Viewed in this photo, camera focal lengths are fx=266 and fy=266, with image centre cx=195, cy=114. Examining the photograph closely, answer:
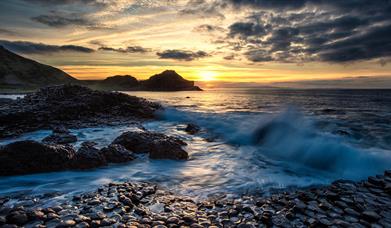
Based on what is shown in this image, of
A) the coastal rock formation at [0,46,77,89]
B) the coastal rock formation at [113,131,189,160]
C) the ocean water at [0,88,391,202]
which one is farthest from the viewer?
the coastal rock formation at [0,46,77,89]

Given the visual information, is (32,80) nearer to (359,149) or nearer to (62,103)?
(62,103)

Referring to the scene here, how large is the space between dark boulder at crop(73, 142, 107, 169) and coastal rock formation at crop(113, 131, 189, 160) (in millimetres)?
1635

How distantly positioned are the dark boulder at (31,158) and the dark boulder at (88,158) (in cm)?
22

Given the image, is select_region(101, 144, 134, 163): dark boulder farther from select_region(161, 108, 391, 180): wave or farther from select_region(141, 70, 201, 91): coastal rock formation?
select_region(141, 70, 201, 91): coastal rock formation

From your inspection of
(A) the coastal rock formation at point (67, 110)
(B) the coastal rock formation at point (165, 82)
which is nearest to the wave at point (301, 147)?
(A) the coastal rock formation at point (67, 110)

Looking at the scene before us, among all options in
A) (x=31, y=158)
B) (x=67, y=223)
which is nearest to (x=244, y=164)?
(x=67, y=223)

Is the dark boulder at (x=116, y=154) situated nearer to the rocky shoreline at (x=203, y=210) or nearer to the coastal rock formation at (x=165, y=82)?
the rocky shoreline at (x=203, y=210)

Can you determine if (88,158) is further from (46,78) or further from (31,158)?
(46,78)

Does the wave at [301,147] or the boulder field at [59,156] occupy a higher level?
the boulder field at [59,156]

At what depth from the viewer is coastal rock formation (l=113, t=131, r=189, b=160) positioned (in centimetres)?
931

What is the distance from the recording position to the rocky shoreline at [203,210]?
4.42m

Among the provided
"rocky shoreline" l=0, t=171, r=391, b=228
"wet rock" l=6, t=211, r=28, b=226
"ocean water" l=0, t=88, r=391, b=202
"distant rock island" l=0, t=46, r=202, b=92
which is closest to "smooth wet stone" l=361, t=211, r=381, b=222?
"rocky shoreline" l=0, t=171, r=391, b=228

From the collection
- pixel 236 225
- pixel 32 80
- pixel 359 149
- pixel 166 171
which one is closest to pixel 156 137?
pixel 166 171

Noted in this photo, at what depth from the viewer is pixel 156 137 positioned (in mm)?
10461
